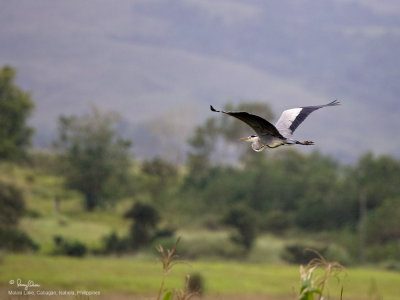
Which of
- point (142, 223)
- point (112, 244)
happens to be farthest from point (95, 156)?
point (112, 244)

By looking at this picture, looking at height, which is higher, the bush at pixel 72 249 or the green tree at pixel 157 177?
the green tree at pixel 157 177

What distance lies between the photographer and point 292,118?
9.33m

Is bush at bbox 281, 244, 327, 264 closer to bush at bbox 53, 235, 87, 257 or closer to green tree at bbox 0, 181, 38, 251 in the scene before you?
bush at bbox 53, 235, 87, 257

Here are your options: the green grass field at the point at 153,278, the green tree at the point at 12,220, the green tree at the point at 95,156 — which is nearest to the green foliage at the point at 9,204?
the green tree at the point at 12,220

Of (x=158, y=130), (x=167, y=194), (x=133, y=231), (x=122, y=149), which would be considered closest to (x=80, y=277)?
(x=133, y=231)

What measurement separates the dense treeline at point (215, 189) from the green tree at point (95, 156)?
0.09 m

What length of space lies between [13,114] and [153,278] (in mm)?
34580

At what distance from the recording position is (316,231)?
53938 millimetres

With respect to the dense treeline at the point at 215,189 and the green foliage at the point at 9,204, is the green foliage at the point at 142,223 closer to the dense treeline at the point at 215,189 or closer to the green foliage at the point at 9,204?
the dense treeline at the point at 215,189

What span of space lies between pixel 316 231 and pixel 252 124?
155 ft

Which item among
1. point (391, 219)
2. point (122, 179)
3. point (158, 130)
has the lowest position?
point (391, 219)

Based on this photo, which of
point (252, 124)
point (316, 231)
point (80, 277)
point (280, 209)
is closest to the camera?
point (252, 124)

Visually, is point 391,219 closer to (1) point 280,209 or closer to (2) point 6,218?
(1) point 280,209

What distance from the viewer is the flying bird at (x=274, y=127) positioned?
24.2ft
